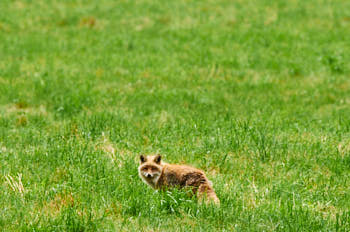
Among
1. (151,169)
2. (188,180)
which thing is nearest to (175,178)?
(188,180)

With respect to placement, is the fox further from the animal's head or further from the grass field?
the grass field

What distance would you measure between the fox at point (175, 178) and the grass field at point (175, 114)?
0.19 metres

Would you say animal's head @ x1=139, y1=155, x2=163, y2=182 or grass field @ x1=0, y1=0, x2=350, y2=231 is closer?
grass field @ x1=0, y1=0, x2=350, y2=231

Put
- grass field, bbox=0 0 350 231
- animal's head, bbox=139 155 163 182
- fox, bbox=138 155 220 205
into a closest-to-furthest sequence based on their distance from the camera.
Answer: grass field, bbox=0 0 350 231, fox, bbox=138 155 220 205, animal's head, bbox=139 155 163 182

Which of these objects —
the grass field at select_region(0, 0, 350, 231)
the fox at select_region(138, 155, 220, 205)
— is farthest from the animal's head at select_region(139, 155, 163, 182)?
the grass field at select_region(0, 0, 350, 231)

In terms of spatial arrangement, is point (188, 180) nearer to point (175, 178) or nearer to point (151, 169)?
point (175, 178)

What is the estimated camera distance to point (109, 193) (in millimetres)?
6578

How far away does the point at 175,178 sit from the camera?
6625mm

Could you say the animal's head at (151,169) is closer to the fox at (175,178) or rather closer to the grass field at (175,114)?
the fox at (175,178)

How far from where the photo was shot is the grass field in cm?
618

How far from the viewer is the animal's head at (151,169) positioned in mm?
6641

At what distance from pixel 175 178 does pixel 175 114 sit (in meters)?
4.27

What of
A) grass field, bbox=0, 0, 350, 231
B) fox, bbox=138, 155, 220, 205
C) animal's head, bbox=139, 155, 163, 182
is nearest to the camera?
grass field, bbox=0, 0, 350, 231

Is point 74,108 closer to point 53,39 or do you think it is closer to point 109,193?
point 109,193
